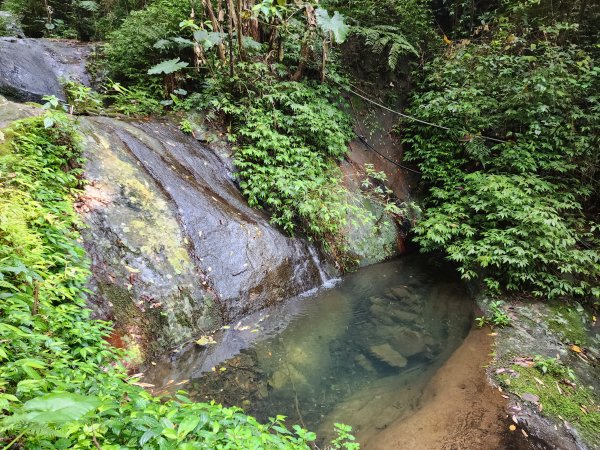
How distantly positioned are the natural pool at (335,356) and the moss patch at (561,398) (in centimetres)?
97

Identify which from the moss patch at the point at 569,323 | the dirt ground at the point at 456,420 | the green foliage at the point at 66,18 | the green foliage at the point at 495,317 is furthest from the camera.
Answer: the green foliage at the point at 66,18

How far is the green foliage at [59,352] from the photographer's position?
5.12ft

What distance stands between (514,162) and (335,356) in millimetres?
5618

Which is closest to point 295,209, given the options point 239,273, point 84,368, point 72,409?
point 239,273

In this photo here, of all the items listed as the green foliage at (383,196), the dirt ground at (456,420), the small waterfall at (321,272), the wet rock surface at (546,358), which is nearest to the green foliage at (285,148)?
the small waterfall at (321,272)

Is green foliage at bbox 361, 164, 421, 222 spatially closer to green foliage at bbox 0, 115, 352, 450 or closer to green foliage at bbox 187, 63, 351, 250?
green foliage at bbox 187, 63, 351, 250

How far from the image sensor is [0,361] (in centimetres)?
193

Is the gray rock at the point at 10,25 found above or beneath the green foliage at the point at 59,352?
above

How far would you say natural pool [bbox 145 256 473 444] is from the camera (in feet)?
13.1

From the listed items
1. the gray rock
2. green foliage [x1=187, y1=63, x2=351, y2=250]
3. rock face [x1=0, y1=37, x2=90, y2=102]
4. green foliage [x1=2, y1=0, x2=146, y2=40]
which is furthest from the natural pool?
the gray rock

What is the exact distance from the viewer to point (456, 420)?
12.8 ft

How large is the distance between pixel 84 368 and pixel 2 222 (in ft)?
4.97

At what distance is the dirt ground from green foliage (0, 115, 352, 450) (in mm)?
1552

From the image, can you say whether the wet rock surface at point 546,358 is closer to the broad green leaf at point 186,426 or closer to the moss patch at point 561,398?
the moss patch at point 561,398
